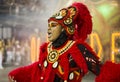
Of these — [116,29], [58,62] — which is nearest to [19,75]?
[58,62]

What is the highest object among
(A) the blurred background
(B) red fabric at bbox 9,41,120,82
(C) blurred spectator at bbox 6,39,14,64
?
(B) red fabric at bbox 9,41,120,82

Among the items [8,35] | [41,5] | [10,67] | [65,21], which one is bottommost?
[10,67]

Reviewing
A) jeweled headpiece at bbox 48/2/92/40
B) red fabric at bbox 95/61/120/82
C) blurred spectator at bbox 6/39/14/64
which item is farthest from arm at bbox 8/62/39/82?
blurred spectator at bbox 6/39/14/64

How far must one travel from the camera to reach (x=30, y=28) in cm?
418

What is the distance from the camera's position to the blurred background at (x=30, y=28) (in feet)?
12.1

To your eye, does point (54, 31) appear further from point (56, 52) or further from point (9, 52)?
point (9, 52)

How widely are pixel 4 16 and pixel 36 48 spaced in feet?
1.80

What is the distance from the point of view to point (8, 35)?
13.6 ft

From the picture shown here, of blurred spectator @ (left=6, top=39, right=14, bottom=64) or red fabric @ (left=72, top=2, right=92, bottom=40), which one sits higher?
red fabric @ (left=72, top=2, right=92, bottom=40)

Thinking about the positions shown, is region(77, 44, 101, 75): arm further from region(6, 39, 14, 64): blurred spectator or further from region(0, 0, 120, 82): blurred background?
region(6, 39, 14, 64): blurred spectator

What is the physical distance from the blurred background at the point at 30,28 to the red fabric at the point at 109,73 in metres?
2.15

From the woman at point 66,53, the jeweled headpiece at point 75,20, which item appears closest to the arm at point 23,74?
the woman at point 66,53

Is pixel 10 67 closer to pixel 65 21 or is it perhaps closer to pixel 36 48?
pixel 36 48

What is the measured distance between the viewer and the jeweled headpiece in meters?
1.66
